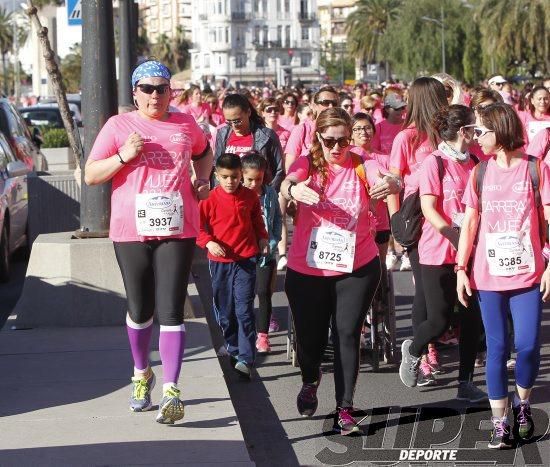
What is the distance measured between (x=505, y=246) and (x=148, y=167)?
1887 mm

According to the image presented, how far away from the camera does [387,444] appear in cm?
705

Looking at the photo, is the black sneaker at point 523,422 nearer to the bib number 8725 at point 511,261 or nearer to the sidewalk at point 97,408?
the bib number 8725 at point 511,261

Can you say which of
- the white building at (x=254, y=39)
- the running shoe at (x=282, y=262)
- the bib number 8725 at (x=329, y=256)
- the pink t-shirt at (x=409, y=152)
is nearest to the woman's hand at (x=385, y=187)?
the bib number 8725 at (x=329, y=256)

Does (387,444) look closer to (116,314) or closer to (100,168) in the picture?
(100,168)

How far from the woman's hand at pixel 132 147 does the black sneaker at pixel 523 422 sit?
2350 mm

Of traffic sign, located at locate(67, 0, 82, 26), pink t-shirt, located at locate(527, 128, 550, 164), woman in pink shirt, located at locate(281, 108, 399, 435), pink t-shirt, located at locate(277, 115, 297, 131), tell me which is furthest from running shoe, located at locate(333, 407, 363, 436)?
pink t-shirt, located at locate(277, 115, 297, 131)

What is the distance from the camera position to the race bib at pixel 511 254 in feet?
22.1

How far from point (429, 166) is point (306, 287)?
122cm

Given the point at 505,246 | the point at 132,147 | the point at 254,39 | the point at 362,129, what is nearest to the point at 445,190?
the point at 505,246

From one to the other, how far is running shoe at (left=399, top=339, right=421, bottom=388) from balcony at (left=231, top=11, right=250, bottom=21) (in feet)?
563

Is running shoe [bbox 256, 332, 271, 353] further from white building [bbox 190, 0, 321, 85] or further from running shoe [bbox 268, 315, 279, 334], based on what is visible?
white building [bbox 190, 0, 321, 85]

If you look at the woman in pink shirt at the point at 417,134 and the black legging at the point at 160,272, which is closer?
the black legging at the point at 160,272

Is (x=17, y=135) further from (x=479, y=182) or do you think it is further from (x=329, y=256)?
(x=479, y=182)

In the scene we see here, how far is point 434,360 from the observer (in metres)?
8.94
